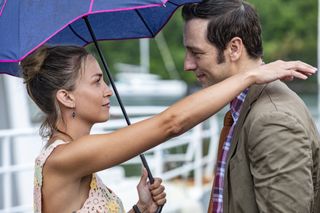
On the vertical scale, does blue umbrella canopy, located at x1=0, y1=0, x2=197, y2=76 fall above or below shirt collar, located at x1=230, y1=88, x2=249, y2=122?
above

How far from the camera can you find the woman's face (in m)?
3.88

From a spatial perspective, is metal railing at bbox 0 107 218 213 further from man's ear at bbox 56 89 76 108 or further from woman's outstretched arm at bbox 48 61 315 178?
woman's outstretched arm at bbox 48 61 315 178

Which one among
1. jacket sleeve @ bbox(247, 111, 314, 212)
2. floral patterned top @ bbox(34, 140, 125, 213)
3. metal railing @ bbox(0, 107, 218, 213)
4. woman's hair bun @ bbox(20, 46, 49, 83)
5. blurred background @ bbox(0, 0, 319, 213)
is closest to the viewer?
jacket sleeve @ bbox(247, 111, 314, 212)

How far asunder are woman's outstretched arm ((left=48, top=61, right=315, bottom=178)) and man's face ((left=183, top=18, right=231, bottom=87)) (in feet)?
1.08

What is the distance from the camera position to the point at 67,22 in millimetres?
3410

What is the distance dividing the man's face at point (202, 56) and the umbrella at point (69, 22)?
0.14 m

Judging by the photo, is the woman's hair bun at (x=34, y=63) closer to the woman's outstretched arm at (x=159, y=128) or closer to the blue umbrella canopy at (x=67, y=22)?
the blue umbrella canopy at (x=67, y=22)

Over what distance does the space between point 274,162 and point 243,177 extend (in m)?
0.21

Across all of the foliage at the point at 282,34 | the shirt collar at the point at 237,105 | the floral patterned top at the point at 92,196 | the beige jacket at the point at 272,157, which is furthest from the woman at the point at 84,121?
the foliage at the point at 282,34

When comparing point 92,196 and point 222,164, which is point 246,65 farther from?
point 92,196

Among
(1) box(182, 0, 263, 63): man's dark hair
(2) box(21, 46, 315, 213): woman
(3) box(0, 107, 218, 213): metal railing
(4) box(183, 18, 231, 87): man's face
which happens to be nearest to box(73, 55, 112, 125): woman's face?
(2) box(21, 46, 315, 213): woman

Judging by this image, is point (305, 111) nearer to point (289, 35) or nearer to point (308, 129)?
point (308, 129)

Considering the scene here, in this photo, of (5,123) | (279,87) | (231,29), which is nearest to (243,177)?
(279,87)

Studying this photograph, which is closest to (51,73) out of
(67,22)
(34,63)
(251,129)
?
(34,63)
